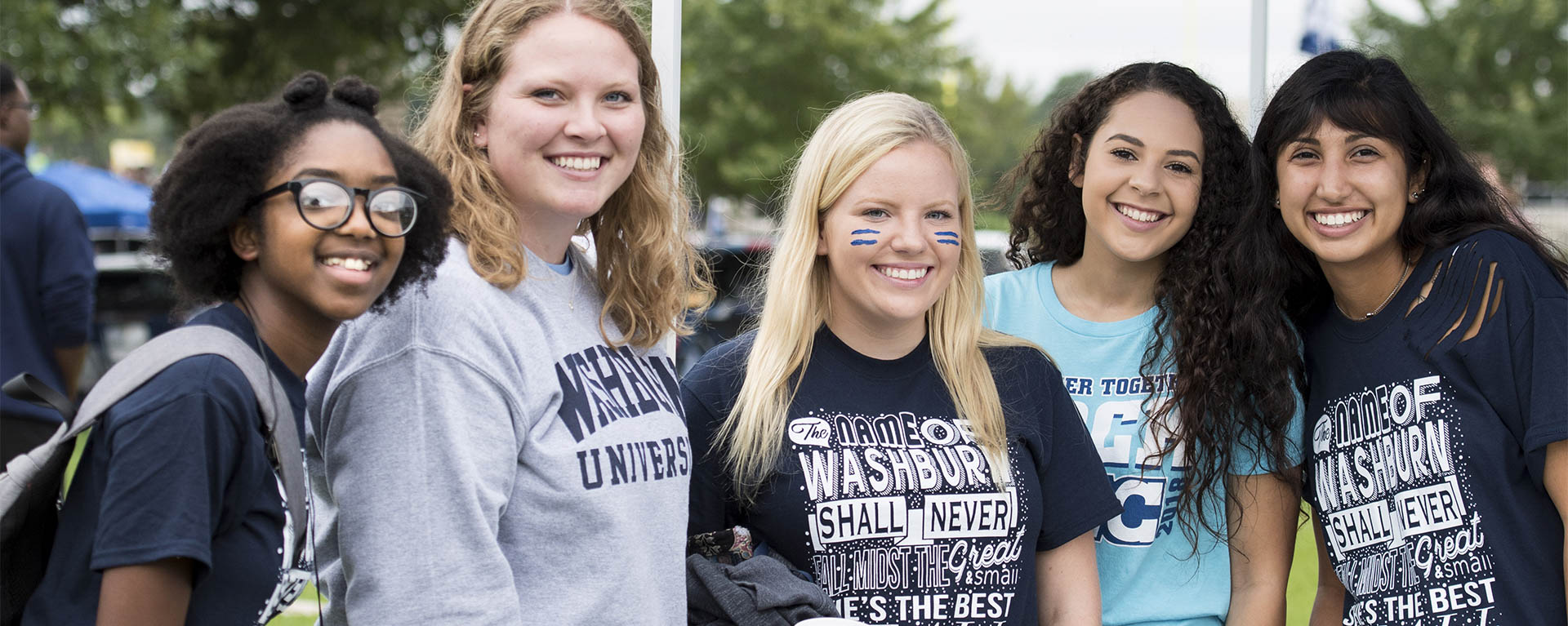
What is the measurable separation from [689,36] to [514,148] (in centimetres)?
2102

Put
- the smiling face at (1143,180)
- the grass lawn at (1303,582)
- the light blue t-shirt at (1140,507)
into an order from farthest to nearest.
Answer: the grass lawn at (1303,582) → the smiling face at (1143,180) → the light blue t-shirt at (1140,507)

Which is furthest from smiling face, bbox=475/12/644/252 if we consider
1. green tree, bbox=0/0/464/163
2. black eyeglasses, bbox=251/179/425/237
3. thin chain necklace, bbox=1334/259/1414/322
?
green tree, bbox=0/0/464/163

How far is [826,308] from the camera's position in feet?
8.84

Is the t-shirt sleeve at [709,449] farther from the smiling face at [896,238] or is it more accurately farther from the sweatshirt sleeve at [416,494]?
the sweatshirt sleeve at [416,494]

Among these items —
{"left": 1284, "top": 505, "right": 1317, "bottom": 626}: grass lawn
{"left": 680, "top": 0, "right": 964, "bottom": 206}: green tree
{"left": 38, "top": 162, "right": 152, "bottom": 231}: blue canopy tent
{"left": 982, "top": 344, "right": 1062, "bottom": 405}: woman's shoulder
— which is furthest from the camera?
{"left": 680, "top": 0, "right": 964, "bottom": 206}: green tree

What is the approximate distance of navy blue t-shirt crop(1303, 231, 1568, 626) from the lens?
7.90 feet

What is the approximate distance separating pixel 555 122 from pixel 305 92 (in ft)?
1.46

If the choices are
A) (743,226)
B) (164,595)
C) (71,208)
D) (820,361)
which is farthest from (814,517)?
(743,226)

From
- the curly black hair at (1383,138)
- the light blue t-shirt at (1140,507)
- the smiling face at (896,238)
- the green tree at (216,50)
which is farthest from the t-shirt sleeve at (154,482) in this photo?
the green tree at (216,50)

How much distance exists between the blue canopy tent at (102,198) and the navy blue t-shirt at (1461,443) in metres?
16.2

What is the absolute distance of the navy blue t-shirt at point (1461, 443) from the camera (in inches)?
94.8

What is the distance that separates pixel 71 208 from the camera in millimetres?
5496

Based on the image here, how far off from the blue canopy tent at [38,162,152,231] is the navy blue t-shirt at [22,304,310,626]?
1577 centimetres

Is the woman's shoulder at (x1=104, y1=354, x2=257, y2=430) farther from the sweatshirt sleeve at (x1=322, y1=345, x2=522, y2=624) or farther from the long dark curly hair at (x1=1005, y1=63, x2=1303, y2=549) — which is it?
the long dark curly hair at (x1=1005, y1=63, x2=1303, y2=549)
